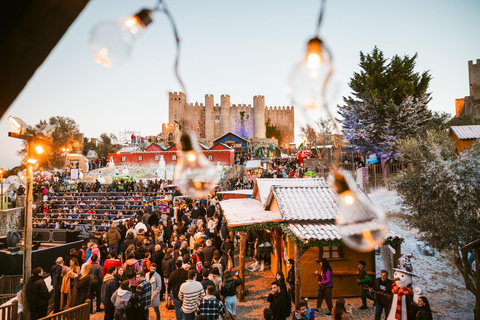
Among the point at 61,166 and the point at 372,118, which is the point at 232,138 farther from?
the point at 372,118

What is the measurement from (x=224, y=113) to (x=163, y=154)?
4102 cm

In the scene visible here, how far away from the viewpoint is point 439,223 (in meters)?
10.1

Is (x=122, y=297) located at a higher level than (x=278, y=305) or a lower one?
higher

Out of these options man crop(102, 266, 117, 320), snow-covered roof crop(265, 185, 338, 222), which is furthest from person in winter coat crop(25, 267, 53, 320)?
snow-covered roof crop(265, 185, 338, 222)

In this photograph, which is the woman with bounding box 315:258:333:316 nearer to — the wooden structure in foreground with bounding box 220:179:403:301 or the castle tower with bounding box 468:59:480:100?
the wooden structure in foreground with bounding box 220:179:403:301

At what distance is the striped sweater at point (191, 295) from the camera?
20.9 ft

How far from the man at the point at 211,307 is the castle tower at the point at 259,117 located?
7453 centimetres

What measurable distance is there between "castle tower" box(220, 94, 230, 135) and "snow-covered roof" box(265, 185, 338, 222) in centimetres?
6860

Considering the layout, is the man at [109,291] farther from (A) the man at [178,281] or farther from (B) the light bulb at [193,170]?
(B) the light bulb at [193,170]

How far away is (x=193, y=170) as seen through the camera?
2.01 meters

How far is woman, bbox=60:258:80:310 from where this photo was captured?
730 centimetres

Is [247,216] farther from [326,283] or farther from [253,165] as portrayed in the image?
[253,165]

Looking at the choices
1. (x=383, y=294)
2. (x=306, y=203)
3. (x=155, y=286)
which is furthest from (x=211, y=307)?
(x=306, y=203)

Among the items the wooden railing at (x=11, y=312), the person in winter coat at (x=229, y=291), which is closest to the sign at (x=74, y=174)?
the wooden railing at (x=11, y=312)
